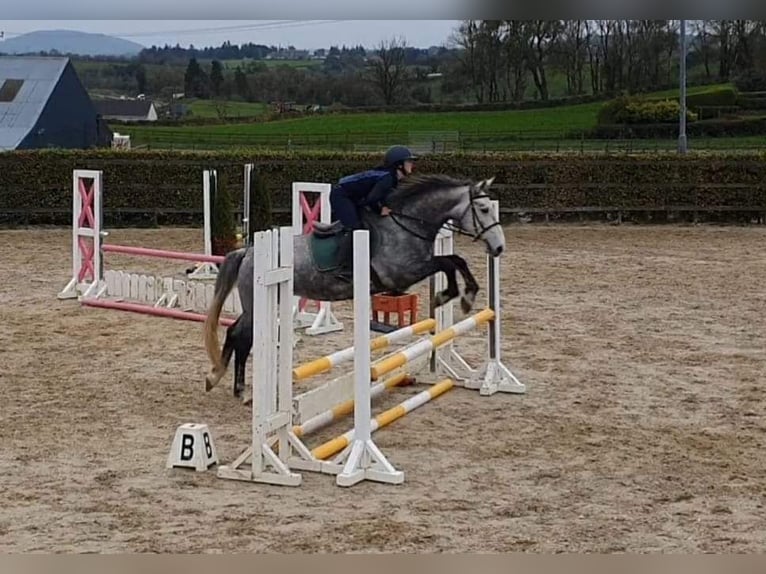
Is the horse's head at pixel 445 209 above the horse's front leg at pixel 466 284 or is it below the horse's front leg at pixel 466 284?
above

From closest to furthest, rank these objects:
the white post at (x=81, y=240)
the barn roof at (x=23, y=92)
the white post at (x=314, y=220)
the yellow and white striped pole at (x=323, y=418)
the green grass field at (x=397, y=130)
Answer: the yellow and white striped pole at (x=323, y=418)
the white post at (x=314, y=220)
the white post at (x=81, y=240)
the green grass field at (x=397, y=130)
the barn roof at (x=23, y=92)

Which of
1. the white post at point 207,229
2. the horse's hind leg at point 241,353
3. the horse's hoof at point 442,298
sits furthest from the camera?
the white post at point 207,229

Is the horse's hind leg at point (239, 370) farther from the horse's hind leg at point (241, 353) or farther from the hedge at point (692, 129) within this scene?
the hedge at point (692, 129)

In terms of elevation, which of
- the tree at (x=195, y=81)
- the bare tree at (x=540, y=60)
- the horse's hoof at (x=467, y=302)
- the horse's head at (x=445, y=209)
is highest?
the tree at (x=195, y=81)

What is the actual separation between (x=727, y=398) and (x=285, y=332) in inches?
106

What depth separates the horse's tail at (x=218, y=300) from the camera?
4879 millimetres

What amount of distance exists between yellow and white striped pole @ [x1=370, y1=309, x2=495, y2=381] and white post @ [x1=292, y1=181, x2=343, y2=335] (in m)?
1.89

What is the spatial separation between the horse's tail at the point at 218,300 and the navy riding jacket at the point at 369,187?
0.68 metres

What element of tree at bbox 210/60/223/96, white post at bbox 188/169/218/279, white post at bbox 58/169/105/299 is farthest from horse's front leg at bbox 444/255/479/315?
white post at bbox 188/169/218/279

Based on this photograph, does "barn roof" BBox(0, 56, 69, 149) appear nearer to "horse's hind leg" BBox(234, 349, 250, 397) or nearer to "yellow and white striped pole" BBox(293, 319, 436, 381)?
"horse's hind leg" BBox(234, 349, 250, 397)

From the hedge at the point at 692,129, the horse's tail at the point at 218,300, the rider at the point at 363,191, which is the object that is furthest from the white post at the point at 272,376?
the hedge at the point at 692,129

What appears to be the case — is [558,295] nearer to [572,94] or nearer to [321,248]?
[572,94]

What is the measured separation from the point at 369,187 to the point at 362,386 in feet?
3.77

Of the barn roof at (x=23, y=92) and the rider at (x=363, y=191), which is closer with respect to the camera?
the rider at (x=363, y=191)
